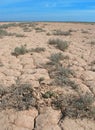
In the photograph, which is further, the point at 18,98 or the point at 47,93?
the point at 47,93

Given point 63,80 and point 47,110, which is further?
point 63,80

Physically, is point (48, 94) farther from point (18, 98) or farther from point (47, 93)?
point (18, 98)

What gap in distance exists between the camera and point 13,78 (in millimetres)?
5926

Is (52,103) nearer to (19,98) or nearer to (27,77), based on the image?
(19,98)

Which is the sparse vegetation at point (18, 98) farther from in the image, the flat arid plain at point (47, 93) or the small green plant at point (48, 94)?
the small green plant at point (48, 94)

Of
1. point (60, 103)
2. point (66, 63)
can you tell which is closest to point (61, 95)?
point (60, 103)

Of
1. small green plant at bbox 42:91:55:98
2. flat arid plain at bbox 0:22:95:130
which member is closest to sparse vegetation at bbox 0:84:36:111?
flat arid plain at bbox 0:22:95:130

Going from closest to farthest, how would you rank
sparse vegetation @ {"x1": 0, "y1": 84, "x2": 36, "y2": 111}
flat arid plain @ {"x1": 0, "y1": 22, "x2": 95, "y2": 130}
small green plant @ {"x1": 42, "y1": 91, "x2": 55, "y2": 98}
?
1. flat arid plain @ {"x1": 0, "y1": 22, "x2": 95, "y2": 130}
2. sparse vegetation @ {"x1": 0, "y1": 84, "x2": 36, "y2": 111}
3. small green plant @ {"x1": 42, "y1": 91, "x2": 55, "y2": 98}

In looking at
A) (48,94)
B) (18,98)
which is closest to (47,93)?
(48,94)

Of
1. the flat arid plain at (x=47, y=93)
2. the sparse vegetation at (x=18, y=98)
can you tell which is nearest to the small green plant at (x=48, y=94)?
the flat arid plain at (x=47, y=93)

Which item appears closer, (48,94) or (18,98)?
(18,98)

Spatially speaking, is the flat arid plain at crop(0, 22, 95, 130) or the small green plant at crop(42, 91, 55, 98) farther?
the small green plant at crop(42, 91, 55, 98)

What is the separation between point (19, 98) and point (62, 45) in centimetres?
482

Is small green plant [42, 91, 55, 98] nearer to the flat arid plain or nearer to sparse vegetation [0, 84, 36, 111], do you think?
the flat arid plain
